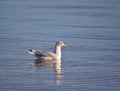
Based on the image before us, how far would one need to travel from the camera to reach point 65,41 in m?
26.8

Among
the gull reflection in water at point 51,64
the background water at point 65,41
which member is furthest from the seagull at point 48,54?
the background water at point 65,41

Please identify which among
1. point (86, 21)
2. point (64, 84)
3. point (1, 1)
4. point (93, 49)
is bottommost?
point (64, 84)

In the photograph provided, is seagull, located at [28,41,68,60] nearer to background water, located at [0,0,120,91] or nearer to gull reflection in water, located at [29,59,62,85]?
gull reflection in water, located at [29,59,62,85]

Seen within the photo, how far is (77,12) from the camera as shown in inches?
1491

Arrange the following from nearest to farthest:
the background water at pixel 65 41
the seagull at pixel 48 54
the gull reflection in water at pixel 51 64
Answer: the background water at pixel 65 41 → the gull reflection in water at pixel 51 64 → the seagull at pixel 48 54

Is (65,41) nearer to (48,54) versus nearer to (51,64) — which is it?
(48,54)

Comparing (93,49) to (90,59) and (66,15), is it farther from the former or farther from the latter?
(66,15)

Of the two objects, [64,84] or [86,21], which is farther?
[86,21]

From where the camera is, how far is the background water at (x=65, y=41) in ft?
62.1

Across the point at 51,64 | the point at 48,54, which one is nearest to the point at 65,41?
the point at 48,54

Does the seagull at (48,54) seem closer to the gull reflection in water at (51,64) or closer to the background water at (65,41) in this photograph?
the gull reflection in water at (51,64)

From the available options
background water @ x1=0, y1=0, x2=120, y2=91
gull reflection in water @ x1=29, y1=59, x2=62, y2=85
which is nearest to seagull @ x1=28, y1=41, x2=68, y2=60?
gull reflection in water @ x1=29, y1=59, x2=62, y2=85

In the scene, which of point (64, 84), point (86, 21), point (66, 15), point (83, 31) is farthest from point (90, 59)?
point (66, 15)

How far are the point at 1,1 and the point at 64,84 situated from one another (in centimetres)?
2744
